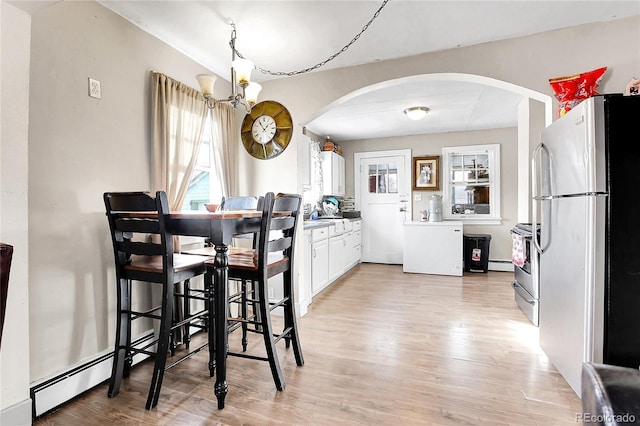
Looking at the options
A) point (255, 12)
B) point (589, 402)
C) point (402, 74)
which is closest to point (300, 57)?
point (255, 12)

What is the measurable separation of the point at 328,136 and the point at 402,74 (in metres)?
2.93

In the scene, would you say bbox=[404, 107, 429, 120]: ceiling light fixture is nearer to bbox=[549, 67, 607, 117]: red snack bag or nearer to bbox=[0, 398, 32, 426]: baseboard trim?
bbox=[549, 67, 607, 117]: red snack bag

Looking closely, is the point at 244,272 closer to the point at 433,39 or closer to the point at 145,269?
the point at 145,269

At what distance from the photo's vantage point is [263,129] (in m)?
3.21

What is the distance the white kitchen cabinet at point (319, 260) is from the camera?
3.52 metres

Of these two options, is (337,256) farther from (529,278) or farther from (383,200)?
(529,278)

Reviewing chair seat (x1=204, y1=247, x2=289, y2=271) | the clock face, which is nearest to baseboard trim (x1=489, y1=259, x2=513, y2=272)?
the clock face

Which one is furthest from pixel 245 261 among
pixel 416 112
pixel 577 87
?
pixel 416 112

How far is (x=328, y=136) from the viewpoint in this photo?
560 cm

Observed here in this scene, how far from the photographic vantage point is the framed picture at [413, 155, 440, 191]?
5.49 metres

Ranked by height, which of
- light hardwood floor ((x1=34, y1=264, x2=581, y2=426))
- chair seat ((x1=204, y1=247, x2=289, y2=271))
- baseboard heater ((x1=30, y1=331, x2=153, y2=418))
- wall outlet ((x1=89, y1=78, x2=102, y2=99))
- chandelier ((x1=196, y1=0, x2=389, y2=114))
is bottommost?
light hardwood floor ((x1=34, y1=264, x2=581, y2=426))

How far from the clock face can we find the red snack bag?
2.31 m

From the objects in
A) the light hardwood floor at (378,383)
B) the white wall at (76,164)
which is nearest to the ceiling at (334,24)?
the white wall at (76,164)

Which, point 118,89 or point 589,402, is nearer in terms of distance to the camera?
point 589,402
